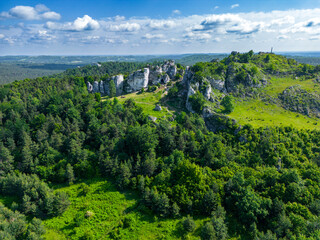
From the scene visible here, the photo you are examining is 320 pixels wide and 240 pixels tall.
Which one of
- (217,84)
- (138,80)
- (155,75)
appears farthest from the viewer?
(155,75)

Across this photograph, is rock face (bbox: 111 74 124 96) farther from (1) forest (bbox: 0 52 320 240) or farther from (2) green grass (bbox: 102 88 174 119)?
(1) forest (bbox: 0 52 320 240)

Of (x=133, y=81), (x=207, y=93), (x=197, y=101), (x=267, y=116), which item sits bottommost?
(x=267, y=116)

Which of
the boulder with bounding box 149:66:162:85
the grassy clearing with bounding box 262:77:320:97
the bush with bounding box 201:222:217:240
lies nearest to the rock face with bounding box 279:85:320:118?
the grassy clearing with bounding box 262:77:320:97

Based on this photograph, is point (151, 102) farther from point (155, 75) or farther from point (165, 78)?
point (155, 75)

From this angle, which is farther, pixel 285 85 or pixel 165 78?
pixel 165 78

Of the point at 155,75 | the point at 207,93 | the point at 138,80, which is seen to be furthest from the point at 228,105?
the point at 138,80

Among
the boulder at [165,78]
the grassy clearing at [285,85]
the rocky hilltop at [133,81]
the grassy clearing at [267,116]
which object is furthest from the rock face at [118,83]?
the grassy clearing at [285,85]

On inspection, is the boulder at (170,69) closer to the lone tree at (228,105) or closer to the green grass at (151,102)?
the green grass at (151,102)

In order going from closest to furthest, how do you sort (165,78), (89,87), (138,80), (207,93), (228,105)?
1. (228,105)
2. (207,93)
3. (138,80)
4. (165,78)
5. (89,87)
